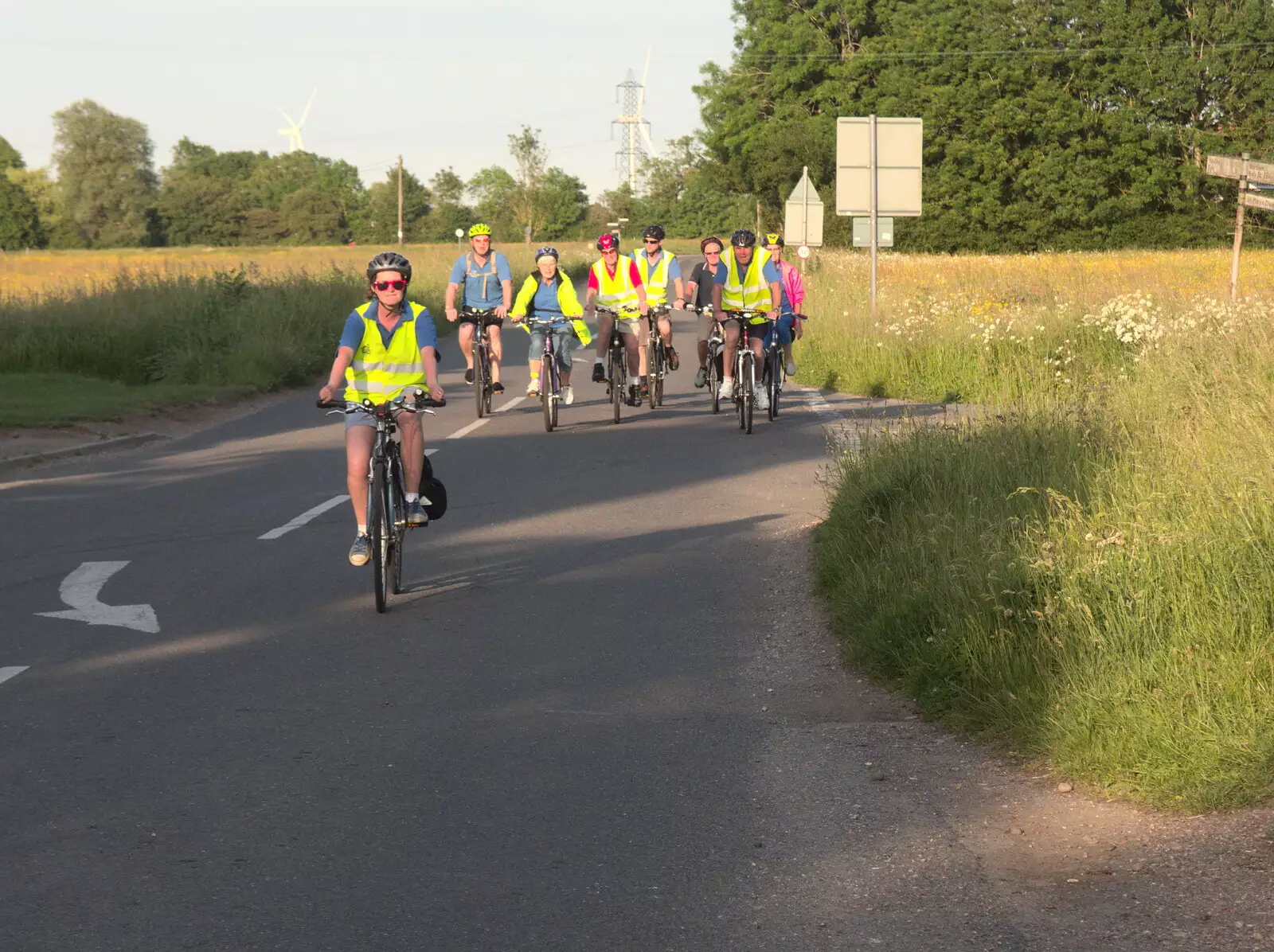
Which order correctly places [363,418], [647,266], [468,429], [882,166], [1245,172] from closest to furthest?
[363,418]
[468,429]
[647,266]
[1245,172]
[882,166]

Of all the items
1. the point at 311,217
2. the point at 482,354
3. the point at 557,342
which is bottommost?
the point at 482,354

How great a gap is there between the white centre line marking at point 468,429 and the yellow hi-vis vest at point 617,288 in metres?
1.86

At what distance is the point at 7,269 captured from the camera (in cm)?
5938

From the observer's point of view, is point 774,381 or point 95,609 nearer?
point 95,609

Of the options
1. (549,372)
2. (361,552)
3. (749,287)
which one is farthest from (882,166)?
(361,552)

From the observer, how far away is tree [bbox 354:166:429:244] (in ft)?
423

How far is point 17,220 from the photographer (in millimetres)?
128000

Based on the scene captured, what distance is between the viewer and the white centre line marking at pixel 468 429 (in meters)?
16.9

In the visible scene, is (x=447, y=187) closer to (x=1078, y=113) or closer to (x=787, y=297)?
(x=1078, y=113)

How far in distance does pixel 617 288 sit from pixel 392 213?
120175mm

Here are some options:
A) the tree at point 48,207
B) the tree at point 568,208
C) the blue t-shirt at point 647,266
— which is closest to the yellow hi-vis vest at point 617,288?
the blue t-shirt at point 647,266

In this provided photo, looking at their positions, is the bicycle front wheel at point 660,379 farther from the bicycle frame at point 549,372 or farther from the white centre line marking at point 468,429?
the white centre line marking at point 468,429

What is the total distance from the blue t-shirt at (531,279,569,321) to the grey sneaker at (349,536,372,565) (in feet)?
28.0

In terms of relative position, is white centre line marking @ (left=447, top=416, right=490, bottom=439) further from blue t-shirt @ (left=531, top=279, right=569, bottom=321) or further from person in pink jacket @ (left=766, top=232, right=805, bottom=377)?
person in pink jacket @ (left=766, top=232, right=805, bottom=377)
